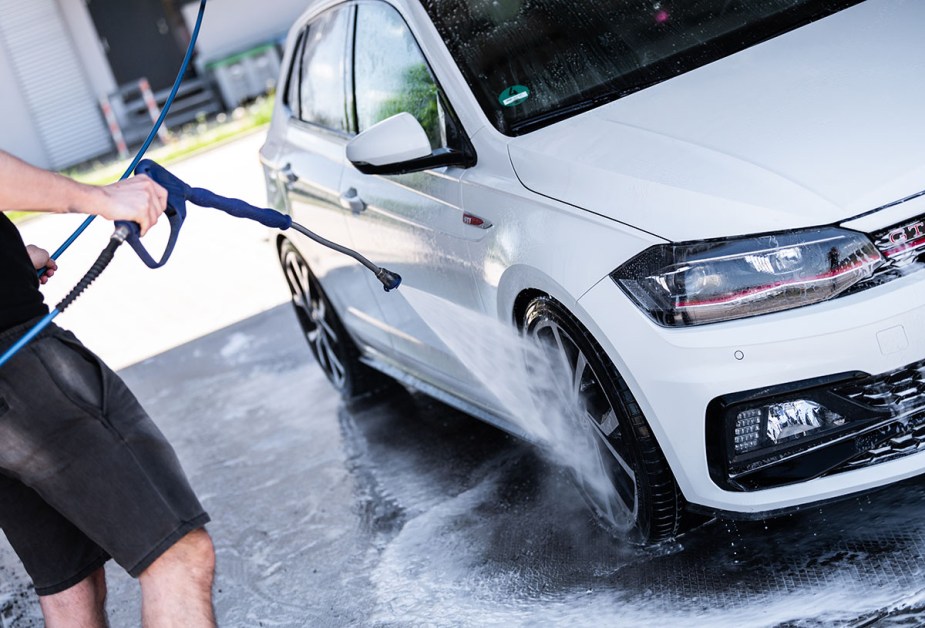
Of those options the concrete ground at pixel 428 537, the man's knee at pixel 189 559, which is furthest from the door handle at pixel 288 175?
the man's knee at pixel 189 559

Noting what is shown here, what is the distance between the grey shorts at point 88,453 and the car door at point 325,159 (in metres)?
2.17

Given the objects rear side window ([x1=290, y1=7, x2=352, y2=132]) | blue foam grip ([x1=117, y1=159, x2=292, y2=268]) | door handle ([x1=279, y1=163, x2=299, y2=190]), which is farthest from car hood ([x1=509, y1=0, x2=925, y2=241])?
door handle ([x1=279, y1=163, x2=299, y2=190])

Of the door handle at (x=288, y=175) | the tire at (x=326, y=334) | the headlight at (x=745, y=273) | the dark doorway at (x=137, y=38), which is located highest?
the dark doorway at (x=137, y=38)

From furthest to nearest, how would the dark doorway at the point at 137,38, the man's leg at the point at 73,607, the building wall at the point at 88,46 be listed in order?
1. the dark doorway at the point at 137,38
2. the building wall at the point at 88,46
3. the man's leg at the point at 73,607

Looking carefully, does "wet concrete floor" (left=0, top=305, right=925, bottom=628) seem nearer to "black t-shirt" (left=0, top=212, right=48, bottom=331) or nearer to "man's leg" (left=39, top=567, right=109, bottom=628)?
"man's leg" (left=39, top=567, right=109, bottom=628)

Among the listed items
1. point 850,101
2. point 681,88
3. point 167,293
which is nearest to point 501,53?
point 681,88

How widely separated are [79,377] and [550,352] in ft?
4.67

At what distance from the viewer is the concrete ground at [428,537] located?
353cm

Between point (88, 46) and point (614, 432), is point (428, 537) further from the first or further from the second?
point (88, 46)

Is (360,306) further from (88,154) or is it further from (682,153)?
(88,154)

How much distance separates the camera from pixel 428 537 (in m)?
4.61

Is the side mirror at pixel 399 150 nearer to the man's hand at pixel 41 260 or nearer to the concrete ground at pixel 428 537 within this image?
the man's hand at pixel 41 260

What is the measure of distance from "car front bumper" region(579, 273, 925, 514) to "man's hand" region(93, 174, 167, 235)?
1.15 metres

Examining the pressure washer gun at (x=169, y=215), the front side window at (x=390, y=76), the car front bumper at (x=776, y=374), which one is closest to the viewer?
the pressure washer gun at (x=169, y=215)
